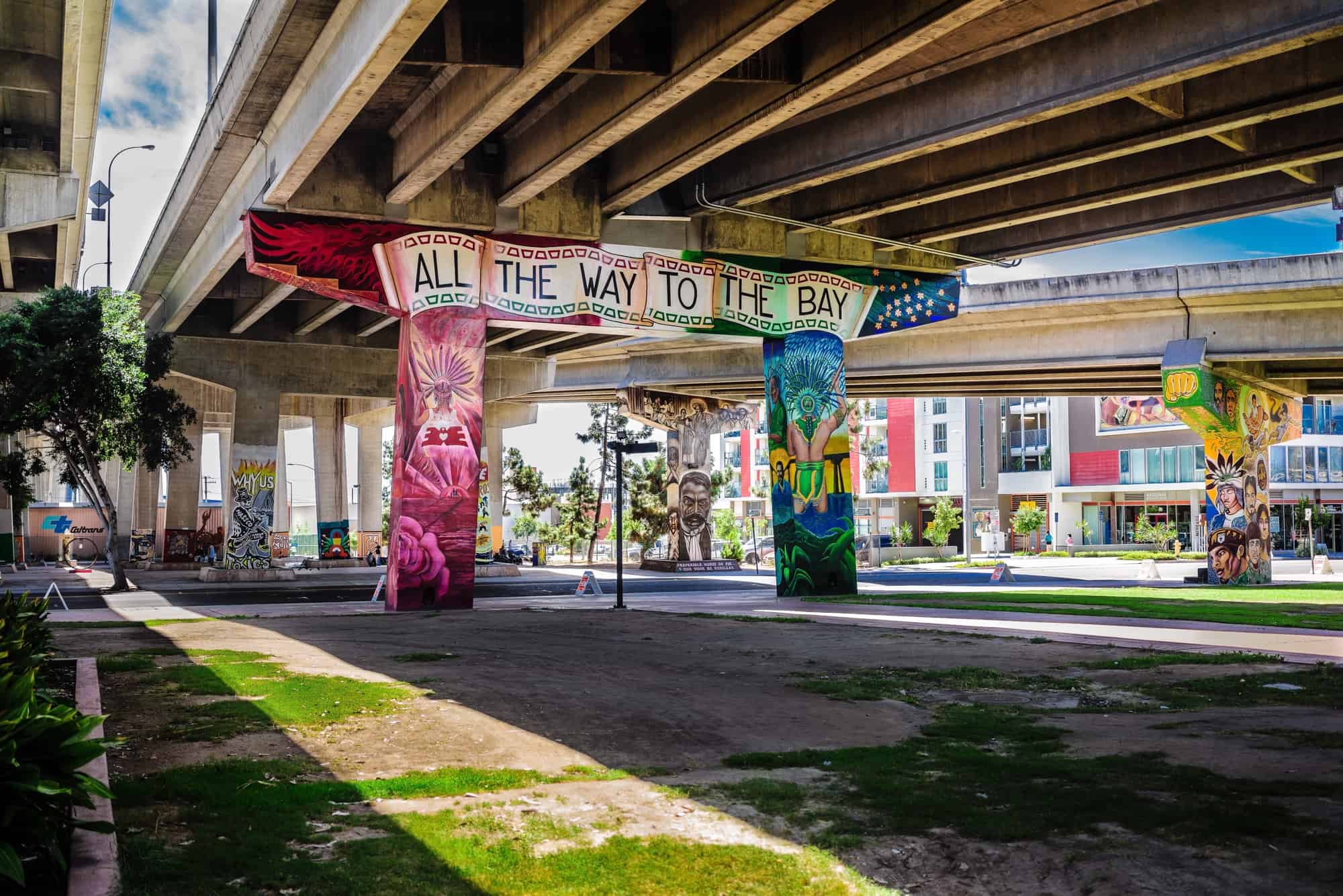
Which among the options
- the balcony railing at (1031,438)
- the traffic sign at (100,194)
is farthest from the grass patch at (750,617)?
the balcony railing at (1031,438)

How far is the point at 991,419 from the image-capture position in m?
83.6

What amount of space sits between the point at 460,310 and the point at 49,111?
10.3m

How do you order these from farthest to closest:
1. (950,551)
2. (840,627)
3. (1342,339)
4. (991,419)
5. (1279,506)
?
(991,419) < (1279,506) < (950,551) < (1342,339) < (840,627)

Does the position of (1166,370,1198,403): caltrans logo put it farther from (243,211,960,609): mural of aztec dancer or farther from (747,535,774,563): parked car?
(747,535,774,563): parked car

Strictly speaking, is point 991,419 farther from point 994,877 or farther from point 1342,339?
point 994,877

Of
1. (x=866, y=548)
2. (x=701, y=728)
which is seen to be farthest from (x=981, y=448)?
(x=701, y=728)

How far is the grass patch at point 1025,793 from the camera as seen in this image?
590 centimetres

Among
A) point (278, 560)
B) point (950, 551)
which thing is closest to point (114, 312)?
point (278, 560)

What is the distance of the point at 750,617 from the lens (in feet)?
65.8

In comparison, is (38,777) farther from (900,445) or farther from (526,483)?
(900,445)

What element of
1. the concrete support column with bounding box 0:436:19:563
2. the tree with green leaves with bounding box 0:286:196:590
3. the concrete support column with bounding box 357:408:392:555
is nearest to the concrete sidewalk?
the tree with green leaves with bounding box 0:286:196:590

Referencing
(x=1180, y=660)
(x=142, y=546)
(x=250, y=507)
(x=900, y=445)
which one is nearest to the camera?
(x=1180, y=660)

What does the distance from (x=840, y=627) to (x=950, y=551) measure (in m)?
50.0

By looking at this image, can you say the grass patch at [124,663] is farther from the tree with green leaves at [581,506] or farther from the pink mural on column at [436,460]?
the tree with green leaves at [581,506]
